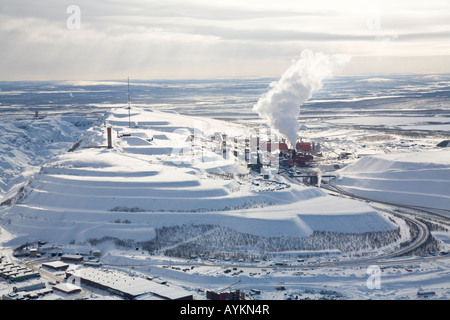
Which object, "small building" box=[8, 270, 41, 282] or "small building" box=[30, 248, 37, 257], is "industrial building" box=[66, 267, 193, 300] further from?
"small building" box=[30, 248, 37, 257]

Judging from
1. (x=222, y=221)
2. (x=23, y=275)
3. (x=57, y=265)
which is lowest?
(x=57, y=265)

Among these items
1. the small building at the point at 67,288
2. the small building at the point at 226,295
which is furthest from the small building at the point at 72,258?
the small building at the point at 226,295

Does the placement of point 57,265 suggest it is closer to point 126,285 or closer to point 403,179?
point 126,285

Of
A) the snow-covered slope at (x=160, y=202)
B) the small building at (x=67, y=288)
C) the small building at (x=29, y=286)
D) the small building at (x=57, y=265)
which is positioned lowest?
the small building at (x=57, y=265)

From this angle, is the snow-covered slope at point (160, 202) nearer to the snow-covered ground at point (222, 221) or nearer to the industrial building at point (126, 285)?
the snow-covered ground at point (222, 221)
